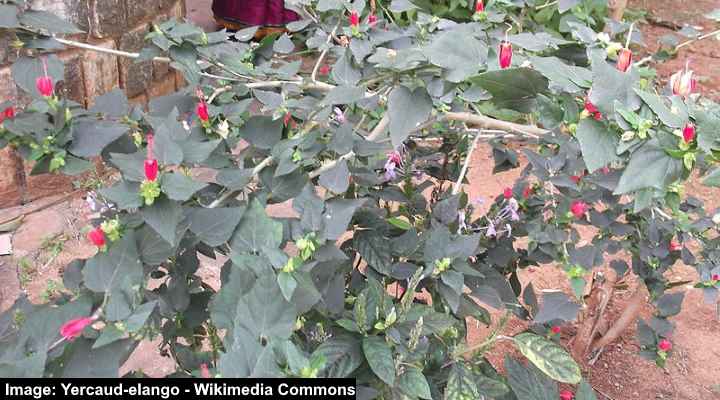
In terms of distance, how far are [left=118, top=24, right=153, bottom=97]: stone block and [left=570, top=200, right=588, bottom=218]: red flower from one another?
1.92m

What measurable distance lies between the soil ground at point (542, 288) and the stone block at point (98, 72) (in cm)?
43

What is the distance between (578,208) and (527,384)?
38 cm

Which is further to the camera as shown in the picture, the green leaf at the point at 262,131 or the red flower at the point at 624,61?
the green leaf at the point at 262,131

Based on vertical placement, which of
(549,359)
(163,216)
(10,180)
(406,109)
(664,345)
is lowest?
(10,180)

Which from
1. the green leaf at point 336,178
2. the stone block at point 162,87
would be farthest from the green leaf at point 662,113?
the stone block at point 162,87

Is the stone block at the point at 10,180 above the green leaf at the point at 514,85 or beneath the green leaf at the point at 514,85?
beneath

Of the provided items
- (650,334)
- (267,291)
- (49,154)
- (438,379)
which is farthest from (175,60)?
(650,334)

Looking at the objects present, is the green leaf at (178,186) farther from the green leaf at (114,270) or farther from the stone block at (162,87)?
the stone block at (162,87)

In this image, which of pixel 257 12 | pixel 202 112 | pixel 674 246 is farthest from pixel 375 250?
pixel 257 12

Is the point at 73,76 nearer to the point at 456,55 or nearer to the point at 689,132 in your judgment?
the point at 456,55

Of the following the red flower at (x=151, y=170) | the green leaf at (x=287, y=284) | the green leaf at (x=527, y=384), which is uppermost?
the red flower at (x=151, y=170)

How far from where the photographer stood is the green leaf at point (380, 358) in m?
0.89

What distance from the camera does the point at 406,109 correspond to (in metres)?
0.86

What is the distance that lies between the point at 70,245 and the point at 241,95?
1543 millimetres
